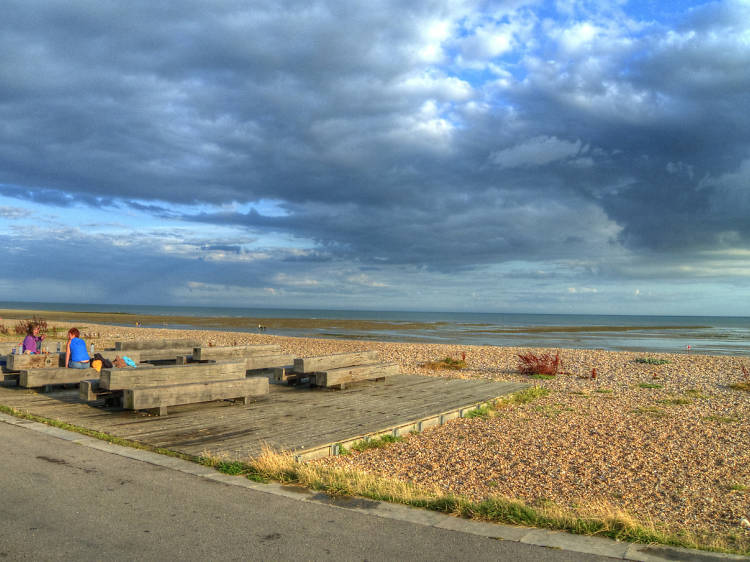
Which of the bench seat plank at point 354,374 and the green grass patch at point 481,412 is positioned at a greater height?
the bench seat plank at point 354,374

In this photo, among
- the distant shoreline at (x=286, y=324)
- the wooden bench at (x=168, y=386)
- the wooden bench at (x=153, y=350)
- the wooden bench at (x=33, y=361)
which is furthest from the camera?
the distant shoreline at (x=286, y=324)

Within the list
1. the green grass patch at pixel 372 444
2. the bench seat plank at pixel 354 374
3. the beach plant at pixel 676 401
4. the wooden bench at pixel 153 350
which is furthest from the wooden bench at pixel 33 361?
the beach plant at pixel 676 401

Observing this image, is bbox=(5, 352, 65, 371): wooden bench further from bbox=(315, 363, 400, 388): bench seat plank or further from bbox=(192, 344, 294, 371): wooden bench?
bbox=(315, 363, 400, 388): bench seat plank

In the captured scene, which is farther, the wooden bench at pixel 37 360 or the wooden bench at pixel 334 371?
the wooden bench at pixel 334 371

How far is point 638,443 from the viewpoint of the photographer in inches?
336

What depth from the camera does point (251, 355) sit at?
13539 millimetres

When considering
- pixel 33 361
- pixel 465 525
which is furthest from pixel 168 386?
pixel 465 525

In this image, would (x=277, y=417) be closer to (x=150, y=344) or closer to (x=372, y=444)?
(x=372, y=444)

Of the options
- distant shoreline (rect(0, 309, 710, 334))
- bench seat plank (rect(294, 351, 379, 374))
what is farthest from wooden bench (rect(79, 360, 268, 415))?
distant shoreline (rect(0, 309, 710, 334))

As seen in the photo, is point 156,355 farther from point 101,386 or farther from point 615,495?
point 615,495

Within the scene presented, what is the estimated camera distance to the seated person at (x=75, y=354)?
1096cm

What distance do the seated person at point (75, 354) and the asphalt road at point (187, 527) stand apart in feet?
18.7

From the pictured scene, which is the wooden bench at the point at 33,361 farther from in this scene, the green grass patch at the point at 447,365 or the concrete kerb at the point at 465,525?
the green grass patch at the point at 447,365

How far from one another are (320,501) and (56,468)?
2972 mm
